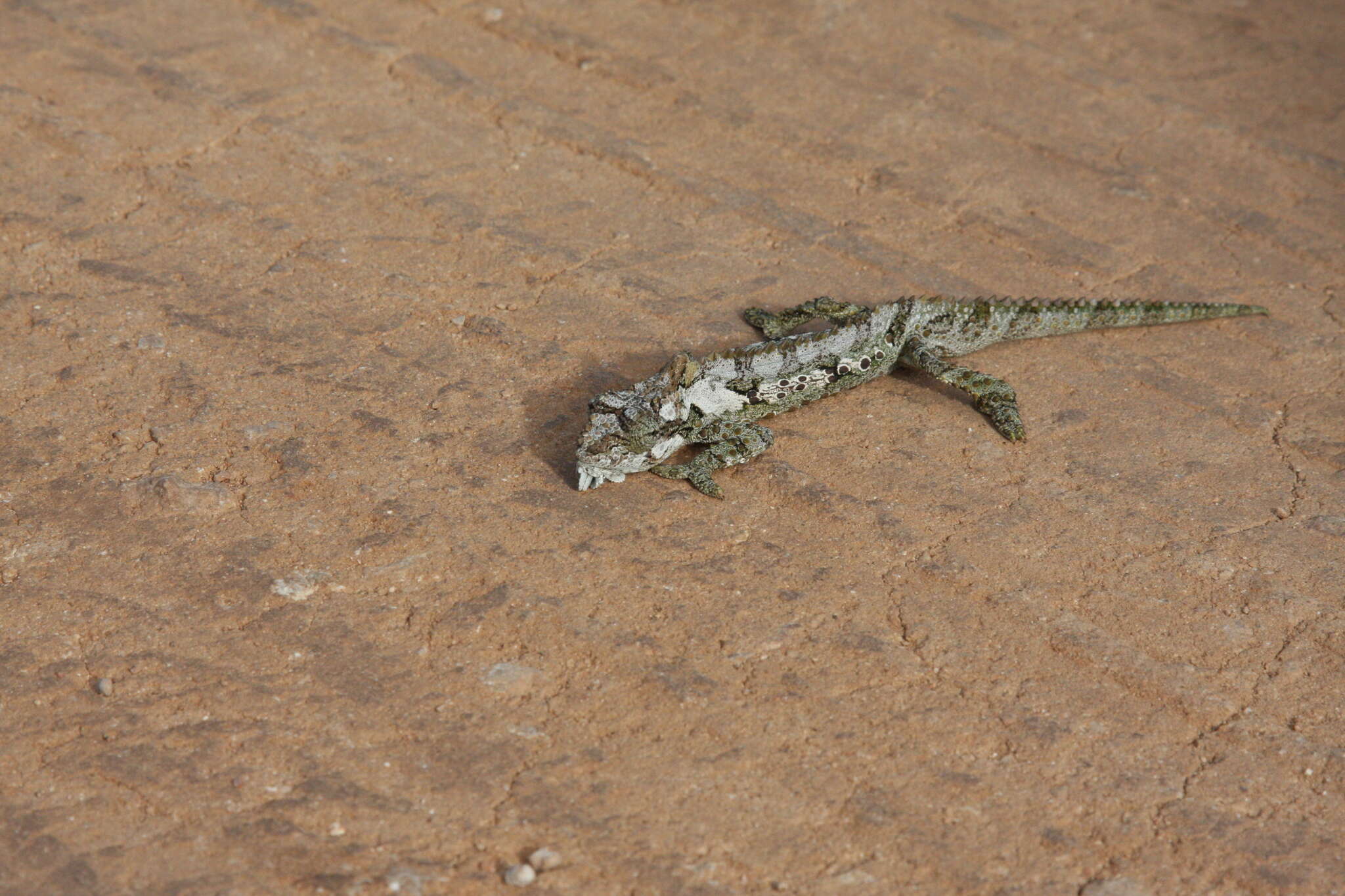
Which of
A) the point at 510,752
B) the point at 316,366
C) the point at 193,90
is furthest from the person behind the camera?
the point at 193,90

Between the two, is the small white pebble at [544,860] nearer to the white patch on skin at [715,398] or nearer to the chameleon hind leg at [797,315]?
the white patch on skin at [715,398]

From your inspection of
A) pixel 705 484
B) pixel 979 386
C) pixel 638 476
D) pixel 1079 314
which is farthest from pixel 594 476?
pixel 1079 314

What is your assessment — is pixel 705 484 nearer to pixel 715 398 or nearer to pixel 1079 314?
pixel 715 398

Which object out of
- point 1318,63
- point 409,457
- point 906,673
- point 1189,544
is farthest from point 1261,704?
point 1318,63

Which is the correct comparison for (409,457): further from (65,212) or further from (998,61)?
(998,61)

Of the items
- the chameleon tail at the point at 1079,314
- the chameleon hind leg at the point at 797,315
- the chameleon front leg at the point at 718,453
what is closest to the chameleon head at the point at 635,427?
the chameleon front leg at the point at 718,453

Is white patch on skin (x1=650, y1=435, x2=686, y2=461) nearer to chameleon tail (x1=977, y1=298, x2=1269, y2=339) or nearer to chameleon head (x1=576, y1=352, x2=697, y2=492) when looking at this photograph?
chameleon head (x1=576, y1=352, x2=697, y2=492)
